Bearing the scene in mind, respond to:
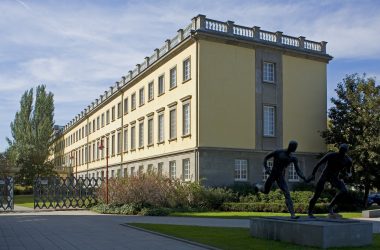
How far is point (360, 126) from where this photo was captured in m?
34.2

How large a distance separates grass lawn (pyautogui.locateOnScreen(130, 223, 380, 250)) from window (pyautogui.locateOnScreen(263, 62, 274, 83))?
2134cm

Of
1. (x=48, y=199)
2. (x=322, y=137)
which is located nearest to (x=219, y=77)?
(x=322, y=137)

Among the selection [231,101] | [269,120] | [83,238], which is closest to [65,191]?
[231,101]

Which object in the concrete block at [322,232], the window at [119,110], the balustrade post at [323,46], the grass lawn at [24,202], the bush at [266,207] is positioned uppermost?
the balustrade post at [323,46]

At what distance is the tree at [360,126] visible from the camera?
32.6 meters

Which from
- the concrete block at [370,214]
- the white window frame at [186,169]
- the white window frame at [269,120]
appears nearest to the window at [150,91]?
the white window frame at [186,169]

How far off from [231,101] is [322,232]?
24.1 meters

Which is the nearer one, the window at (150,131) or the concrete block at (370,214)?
the concrete block at (370,214)

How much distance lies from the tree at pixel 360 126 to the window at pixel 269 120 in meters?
3.78

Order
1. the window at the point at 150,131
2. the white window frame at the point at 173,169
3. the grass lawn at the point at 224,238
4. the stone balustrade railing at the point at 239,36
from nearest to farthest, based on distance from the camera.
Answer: the grass lawn at the point at 224,238 < the stone balustrade railing at the point at 239,36 < the white window frame at the point at 173,169 < the window at the point at 150,131

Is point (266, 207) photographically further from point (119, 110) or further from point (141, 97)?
point (119, 110)

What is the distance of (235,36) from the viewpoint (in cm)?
3606

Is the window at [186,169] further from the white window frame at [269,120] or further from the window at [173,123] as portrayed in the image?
the white window frame at [269,120]

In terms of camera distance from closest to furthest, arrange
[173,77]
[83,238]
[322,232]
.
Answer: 1. [322,232]
2. [83,238]
3. [173,77]
